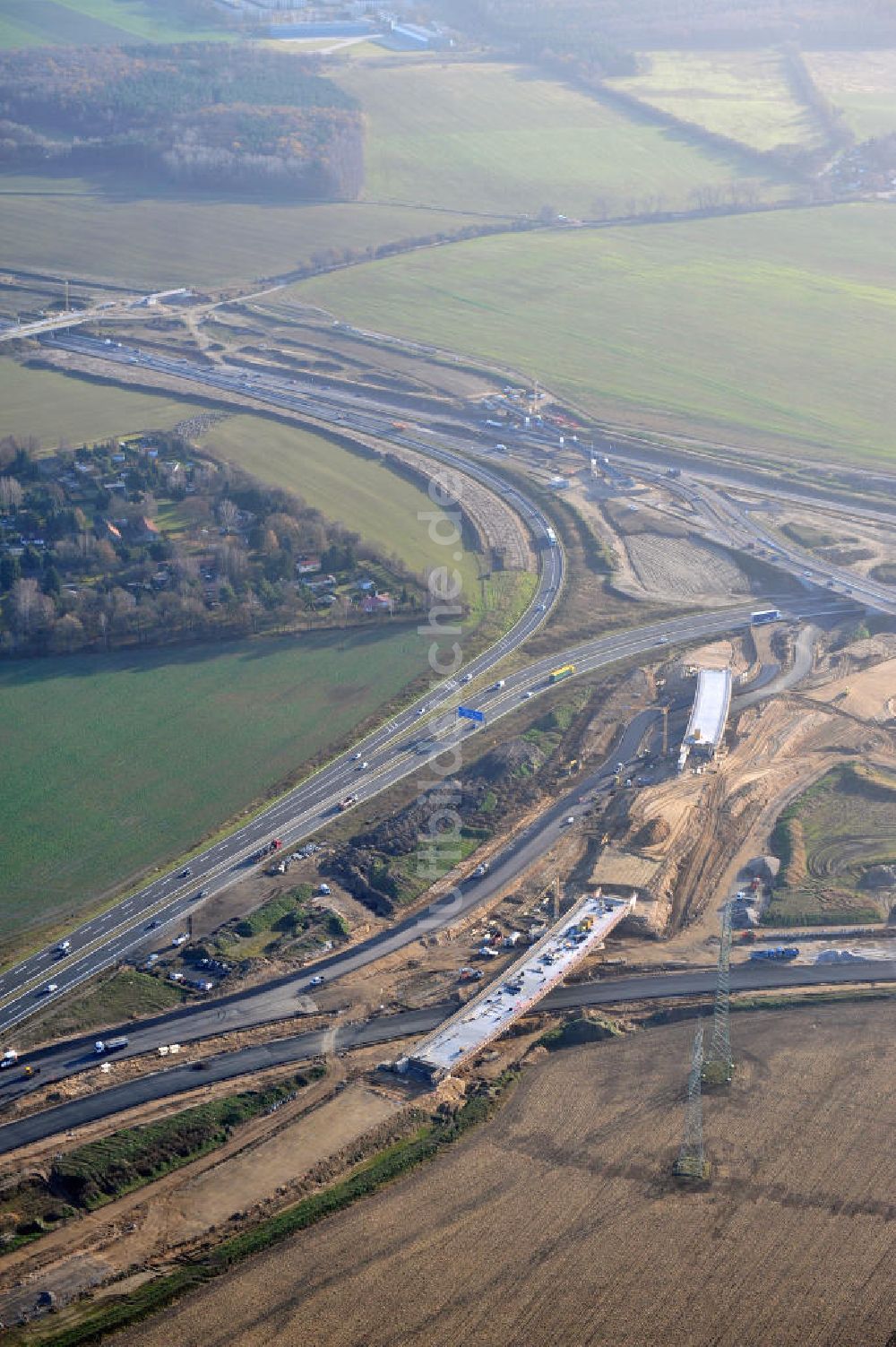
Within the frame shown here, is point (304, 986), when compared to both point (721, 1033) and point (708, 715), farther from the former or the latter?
point (708, 715)

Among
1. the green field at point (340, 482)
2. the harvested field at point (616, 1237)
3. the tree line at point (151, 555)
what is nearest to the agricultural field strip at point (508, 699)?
the tree line at point (151, 555)

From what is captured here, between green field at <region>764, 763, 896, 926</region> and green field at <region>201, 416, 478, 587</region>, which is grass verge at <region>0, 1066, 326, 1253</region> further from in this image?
green field at <region>201, 416, 478, 587</region>

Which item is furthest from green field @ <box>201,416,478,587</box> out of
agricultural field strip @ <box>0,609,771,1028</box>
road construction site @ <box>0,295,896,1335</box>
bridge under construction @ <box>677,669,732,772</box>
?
bridge under construction @ <box>677,669,732,772</box>

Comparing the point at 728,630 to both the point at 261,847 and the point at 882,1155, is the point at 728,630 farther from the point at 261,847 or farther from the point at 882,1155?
the point at 882,1155

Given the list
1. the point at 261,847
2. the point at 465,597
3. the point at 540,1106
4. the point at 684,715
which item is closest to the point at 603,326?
the point at 465,597

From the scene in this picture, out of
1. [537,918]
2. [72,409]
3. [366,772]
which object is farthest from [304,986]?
[72,409]

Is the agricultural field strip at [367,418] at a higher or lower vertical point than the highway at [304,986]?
higher

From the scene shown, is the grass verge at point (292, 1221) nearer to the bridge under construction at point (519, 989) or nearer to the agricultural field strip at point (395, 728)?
the bridge under construction at point (519, 989)
